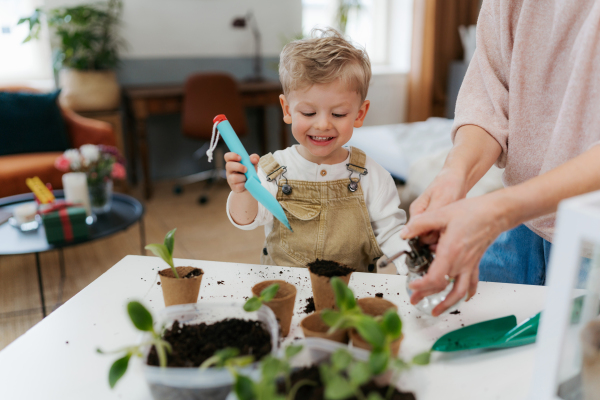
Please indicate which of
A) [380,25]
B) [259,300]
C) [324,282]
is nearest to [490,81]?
[324,282]

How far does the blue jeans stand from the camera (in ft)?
3.32

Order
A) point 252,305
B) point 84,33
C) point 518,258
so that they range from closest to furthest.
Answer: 1. point 252,305
2. point 518,258
3. point 84,33

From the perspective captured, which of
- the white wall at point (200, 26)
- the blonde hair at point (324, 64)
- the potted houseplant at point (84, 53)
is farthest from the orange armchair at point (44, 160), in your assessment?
the blonde hair at point (324, 64)

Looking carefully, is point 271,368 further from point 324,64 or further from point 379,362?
point 324,64

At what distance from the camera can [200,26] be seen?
3924mm

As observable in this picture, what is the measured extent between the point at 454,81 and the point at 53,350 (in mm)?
4563

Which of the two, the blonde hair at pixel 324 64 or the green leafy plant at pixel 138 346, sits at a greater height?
the blonde hair at pixel 324 64

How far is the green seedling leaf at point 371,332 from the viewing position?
441 mm

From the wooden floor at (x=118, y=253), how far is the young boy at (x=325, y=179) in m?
1.35

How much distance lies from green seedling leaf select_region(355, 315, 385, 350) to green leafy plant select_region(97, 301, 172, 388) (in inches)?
9.1

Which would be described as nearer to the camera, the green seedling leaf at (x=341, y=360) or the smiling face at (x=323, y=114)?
the green seedling leaf at (x=341, y=360)

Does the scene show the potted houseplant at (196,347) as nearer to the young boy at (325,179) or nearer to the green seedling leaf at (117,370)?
the green seedling leaf at (117,370)

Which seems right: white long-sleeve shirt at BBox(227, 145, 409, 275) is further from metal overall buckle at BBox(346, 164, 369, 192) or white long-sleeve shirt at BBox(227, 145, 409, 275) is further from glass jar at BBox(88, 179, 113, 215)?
glass jar at BBox(88, 179, 113, 215)

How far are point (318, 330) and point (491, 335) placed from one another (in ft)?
0.86
